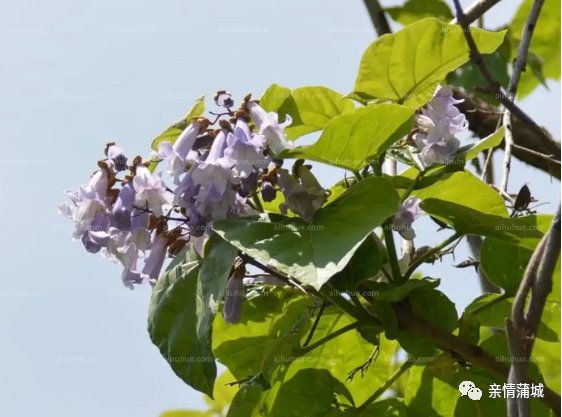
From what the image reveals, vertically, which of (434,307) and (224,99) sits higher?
(224,99)

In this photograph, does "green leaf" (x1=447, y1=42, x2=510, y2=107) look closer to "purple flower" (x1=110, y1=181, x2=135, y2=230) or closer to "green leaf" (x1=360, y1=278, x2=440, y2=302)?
"green leaf" (x1=360, y1=278, x2=440, y2=302)

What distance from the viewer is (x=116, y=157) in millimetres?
889

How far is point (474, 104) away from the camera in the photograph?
5.47 feet

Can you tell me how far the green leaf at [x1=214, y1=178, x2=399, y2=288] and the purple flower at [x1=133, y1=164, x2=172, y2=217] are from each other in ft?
0.34

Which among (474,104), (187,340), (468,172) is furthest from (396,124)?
(474,104)

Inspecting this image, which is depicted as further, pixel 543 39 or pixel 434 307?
pixel 543 39

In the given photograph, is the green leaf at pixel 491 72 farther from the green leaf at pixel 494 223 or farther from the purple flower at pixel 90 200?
the purple flower at pixel 90 200

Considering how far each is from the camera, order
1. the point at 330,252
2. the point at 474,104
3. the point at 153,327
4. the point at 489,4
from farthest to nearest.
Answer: the point at 474,104 → the point at 489,4 → the point at 153,327 → the point at 330,252

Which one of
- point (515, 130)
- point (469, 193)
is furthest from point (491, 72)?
point (469, 193)

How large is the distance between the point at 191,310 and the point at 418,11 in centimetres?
104

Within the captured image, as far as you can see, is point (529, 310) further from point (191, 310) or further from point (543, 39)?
point (543, 39)

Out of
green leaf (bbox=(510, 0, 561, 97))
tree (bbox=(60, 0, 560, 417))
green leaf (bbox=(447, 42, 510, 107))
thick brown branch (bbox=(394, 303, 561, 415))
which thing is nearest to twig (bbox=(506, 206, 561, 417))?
tree (bbox=(60, 0, 560, 417))

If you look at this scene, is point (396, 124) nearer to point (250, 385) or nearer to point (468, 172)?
point (468, 172)

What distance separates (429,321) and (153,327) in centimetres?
29
